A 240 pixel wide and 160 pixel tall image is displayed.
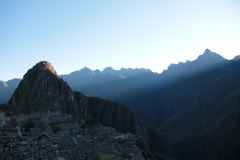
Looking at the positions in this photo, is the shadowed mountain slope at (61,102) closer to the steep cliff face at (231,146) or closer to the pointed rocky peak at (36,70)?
the pointed rocky peak at (36,70)

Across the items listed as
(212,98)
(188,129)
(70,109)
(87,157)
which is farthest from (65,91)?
(87,157)

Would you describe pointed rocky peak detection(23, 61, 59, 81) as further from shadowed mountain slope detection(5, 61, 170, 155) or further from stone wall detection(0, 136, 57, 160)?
stone wall detection(0, 136, 57, 160)

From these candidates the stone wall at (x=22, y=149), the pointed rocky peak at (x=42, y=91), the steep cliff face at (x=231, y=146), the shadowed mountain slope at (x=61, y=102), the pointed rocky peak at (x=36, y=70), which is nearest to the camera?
the stone wall at (x=22, y=149)

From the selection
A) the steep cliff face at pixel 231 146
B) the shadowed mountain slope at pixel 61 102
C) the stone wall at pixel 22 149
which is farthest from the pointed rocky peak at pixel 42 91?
the stone wall at pixel 22 149

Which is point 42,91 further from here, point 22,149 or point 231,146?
point 22,149

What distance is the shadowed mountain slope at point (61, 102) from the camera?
135m

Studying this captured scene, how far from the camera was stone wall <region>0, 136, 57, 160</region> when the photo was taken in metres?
6.24

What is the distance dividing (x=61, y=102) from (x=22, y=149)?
6218 inches

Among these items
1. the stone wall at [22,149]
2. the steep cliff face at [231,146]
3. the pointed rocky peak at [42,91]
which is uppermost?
the pointed rocky peak at [42,91]

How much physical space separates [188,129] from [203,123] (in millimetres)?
9800

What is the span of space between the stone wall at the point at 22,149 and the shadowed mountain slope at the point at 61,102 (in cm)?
11148

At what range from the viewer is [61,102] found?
6265 inches

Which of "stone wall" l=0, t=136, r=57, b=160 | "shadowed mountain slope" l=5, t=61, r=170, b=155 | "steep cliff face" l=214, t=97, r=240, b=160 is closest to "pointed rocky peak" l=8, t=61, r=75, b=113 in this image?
"shadowed mountain slope" l=5, t=61, r=170, b=155

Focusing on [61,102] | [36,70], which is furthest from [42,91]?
[36,70]
